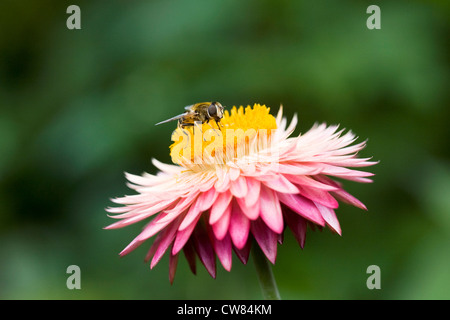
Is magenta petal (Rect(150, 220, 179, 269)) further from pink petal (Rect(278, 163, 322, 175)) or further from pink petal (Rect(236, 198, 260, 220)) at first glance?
pink petal (Rect(278, 163, 322, 175))

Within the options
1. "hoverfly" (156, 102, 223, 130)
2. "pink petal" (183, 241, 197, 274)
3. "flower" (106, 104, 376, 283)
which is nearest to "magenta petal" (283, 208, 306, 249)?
"flower" (106, 104, 376, 283)

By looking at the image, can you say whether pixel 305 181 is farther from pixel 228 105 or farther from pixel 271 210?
pixel 228 105

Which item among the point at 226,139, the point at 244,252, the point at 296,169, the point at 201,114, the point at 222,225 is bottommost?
the point at 244,252

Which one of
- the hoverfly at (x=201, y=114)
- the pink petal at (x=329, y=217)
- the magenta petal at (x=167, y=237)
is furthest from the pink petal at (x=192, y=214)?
the hoverfly at (x=201, y=114)

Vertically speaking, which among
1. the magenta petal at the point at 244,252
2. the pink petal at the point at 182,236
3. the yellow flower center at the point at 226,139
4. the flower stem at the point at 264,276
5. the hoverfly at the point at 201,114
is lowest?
the flower stem at the point at 264,276

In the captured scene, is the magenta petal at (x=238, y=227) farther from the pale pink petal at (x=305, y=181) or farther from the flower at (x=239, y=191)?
the pale pink petal at (x=305, y=181)

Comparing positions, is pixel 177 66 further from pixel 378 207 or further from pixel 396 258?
pixel 396 258

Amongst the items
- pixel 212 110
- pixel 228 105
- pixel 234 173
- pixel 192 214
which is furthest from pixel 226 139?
pixel 228 105
